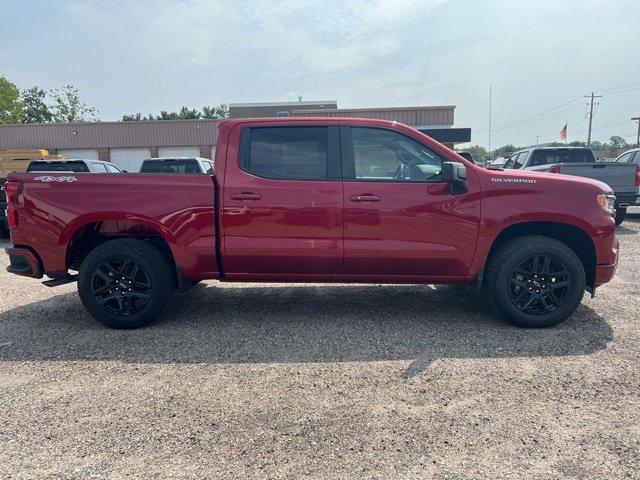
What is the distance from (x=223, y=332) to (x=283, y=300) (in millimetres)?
1137

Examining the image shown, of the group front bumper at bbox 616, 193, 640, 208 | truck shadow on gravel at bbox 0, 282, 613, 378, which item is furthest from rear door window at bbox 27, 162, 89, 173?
front bumper at bbox 616, 193, 640, 208

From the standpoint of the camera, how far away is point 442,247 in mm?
4109

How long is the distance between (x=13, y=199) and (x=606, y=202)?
568 centimetres

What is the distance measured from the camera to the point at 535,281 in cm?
418

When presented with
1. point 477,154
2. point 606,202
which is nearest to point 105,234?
point 606,202

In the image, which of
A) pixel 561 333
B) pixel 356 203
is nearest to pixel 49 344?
pixel 356 203

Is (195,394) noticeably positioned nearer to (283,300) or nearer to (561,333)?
(283,300)

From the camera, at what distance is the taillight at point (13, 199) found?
4129 millimetres

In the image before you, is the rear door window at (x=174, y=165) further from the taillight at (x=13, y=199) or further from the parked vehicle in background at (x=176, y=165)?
the taillight at (x=13, y=199)

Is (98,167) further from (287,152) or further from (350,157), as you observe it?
(350,157)

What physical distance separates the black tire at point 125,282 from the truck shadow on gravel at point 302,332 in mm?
189

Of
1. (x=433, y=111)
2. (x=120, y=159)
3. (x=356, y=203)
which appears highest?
(x=433, y=111)

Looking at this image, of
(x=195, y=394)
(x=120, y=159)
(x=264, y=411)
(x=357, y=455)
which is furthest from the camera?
(x=120, y=159)

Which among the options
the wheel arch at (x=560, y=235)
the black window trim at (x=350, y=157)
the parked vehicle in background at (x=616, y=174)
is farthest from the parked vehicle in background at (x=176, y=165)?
the wheel arch at (x=560, y=235)
